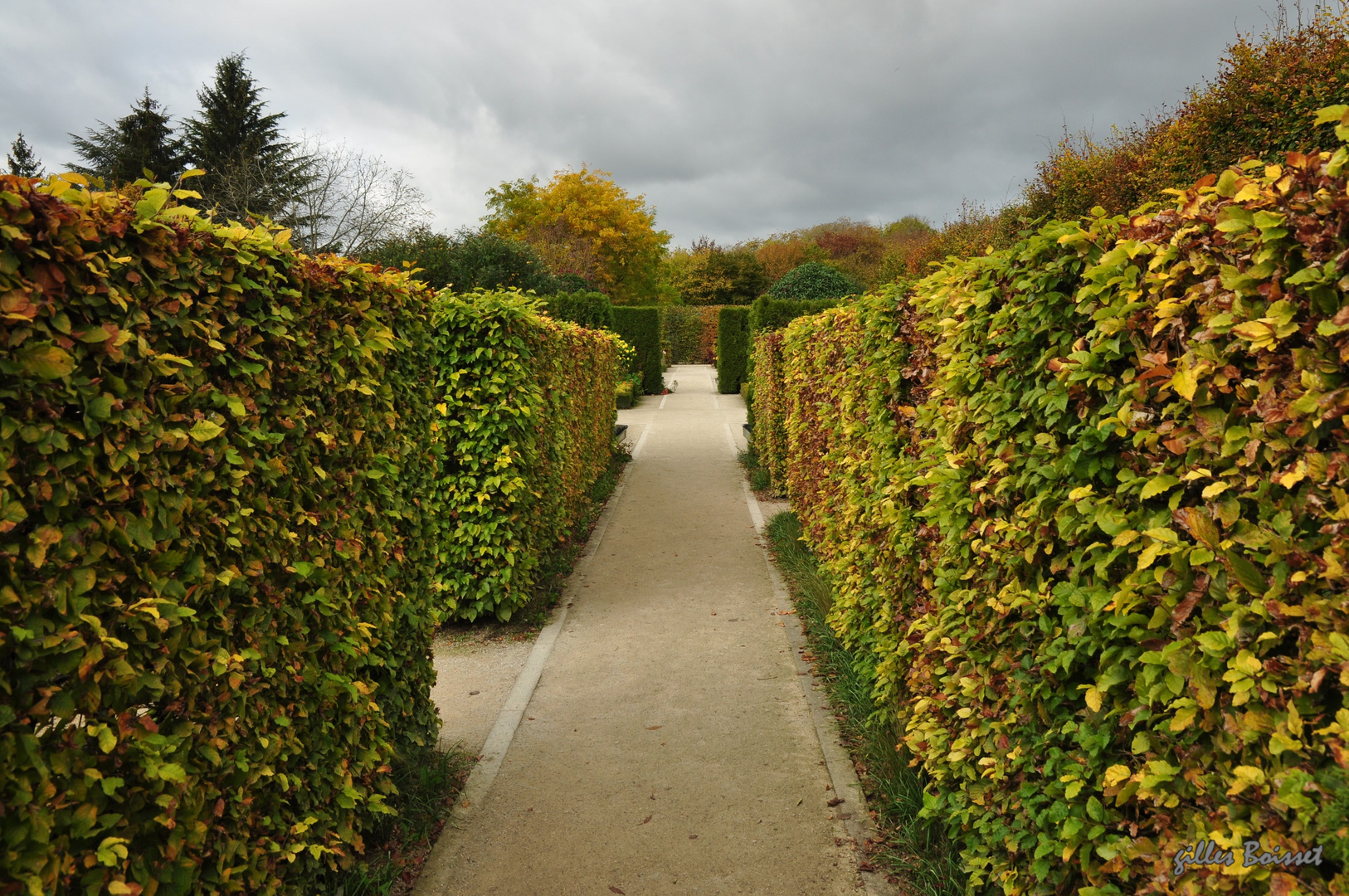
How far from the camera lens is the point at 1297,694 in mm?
1622

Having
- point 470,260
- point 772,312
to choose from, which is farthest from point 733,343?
point 470,260

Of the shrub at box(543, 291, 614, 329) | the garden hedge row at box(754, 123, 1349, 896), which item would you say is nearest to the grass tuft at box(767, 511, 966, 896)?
the garden hedge row at box(754, 123, 1349, 896)

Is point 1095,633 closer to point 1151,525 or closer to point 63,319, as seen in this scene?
point 1151,525

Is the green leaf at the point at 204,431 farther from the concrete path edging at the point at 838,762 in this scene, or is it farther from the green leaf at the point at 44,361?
the concrete path edging at the point at 838,762

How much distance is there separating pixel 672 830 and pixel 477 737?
1642 millimetres

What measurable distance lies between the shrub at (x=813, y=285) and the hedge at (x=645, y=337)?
10.5m

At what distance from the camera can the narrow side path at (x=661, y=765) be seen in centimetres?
361

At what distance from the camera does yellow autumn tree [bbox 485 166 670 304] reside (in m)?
46.1

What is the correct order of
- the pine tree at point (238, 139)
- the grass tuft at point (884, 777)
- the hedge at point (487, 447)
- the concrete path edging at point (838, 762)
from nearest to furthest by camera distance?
the grass tuft at point (884, 777), the concrete path edging at point (838, 762), the hedge at point (487, 447), the pine tree at point (238, 139)

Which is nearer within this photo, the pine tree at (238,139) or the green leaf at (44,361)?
the green leaf at (44,361)

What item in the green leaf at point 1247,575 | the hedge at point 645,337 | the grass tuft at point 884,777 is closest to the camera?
the green leaf at point 1247,575

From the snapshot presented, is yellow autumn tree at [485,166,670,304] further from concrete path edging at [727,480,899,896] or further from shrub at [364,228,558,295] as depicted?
concrete path edging at [727,480,899,896]

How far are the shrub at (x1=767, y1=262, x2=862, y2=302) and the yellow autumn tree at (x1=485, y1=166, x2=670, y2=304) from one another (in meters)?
13.4
